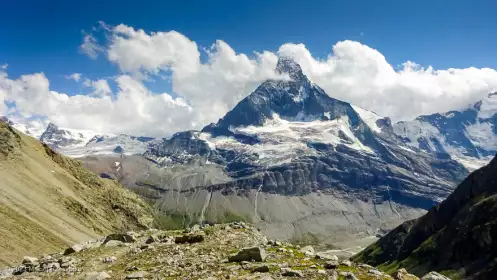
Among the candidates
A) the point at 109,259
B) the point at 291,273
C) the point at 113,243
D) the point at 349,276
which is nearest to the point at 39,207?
the point at 113,243

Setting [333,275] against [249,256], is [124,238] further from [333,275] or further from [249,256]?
[333,275]

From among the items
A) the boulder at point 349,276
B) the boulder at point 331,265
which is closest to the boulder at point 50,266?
the boulder at point 331,265

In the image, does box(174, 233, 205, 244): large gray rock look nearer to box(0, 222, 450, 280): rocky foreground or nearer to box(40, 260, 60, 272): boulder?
box(0, 222, 450, 280): rocky foreground

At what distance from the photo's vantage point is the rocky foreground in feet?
80.4

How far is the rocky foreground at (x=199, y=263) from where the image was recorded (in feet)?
80.4

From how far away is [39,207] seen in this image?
140 m

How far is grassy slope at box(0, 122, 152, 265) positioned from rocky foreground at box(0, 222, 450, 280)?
6525 centimetres

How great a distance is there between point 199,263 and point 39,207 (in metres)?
129

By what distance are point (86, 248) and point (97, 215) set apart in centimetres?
14468

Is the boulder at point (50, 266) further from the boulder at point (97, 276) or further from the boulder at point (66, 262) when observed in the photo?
the boulder at point (97, 276)

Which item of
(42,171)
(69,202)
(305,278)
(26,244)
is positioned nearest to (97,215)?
(69,202)

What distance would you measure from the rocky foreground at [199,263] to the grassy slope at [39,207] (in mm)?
65250

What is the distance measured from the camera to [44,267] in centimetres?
3284

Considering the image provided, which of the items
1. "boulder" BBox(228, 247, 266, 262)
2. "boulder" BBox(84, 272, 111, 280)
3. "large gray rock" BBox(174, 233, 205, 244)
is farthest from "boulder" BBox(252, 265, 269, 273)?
"large gray rock" BBox(174, 233, 205, 244)
